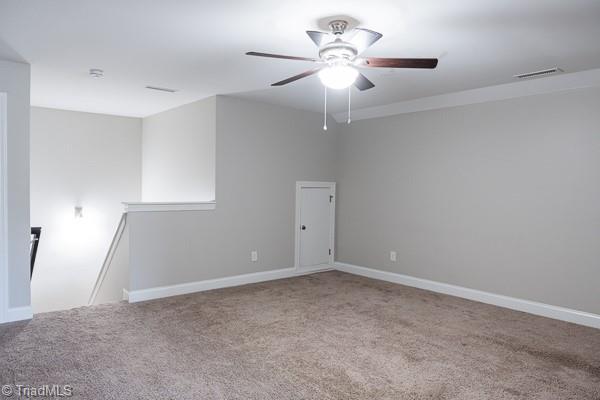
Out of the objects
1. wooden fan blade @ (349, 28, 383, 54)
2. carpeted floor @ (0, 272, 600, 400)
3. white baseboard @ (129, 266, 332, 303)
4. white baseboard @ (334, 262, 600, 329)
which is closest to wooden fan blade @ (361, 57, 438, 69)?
wooden fan blade @ (349, 28, 383, 54)

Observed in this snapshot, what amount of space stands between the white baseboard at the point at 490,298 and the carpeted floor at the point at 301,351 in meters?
0.15

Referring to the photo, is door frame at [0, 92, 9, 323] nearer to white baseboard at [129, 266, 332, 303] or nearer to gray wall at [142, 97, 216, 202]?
white baseboard at [129, 266, 332, 303]

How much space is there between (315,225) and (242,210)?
131 centimetres

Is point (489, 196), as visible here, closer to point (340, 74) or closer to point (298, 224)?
point (298, 224)

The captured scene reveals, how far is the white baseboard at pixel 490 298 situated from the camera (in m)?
4.07

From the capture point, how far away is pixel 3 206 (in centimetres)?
377

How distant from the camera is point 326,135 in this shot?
6.41 meters

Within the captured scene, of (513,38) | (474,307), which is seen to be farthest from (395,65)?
(474,307)

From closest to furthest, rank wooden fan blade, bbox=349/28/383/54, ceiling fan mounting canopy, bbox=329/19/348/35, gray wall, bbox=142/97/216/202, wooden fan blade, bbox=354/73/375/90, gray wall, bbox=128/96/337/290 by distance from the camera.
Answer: wooden fan blade, bbox=349/28/383/54 < ceiling fan mounting canopy, bbox=329/19/348/35 < wooden fan blade, bbox=354/73/375/90 < gray wall, bbox=128/96/337/290 < gray wall, bbox=142/97/216/202

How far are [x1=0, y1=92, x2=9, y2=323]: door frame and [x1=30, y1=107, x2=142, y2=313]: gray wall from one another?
252 cm

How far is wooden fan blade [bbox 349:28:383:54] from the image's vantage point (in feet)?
7.82

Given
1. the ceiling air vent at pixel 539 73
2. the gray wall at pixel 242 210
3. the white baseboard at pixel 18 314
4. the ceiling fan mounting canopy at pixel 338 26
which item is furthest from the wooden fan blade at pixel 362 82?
the white baseboard at pixel 18 314

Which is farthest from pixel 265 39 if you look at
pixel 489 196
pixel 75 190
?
pixel 75 190

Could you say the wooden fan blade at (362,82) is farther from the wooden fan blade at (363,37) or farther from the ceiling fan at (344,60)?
the wooden fan blade at (363,37)
